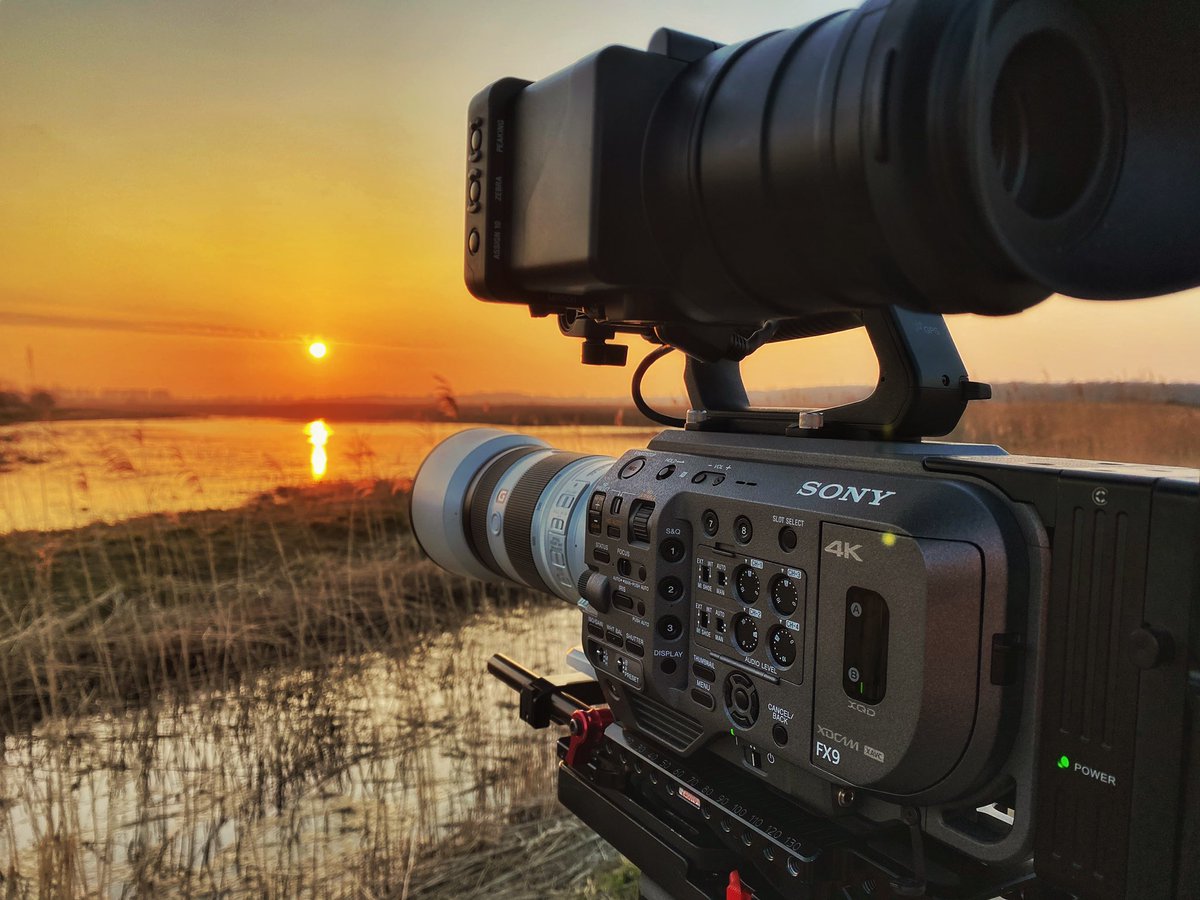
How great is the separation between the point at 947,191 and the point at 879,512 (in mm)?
310

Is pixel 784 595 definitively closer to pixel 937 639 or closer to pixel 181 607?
pixel 937 639

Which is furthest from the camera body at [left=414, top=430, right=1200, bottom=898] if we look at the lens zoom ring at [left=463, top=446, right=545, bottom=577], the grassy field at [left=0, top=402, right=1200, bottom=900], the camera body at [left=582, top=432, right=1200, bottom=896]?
the grassy field at [left=0, top=402, right=1200, bottom=900]

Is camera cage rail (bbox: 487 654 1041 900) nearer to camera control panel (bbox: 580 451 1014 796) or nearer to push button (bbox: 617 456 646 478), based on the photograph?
camera control panel (bbox: 580 451 1014 796)

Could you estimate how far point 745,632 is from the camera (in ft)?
2.86

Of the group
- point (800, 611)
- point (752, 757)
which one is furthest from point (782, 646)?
point (752, 757)

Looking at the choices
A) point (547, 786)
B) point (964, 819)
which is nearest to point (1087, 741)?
point (964, 819)

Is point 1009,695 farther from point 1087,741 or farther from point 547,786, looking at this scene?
point 547,786

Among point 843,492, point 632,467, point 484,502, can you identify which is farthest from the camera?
point 484,502

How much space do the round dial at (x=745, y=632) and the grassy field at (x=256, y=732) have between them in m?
1.46

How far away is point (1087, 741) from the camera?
639mm

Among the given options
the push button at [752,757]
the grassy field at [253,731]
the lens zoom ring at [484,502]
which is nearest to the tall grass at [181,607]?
the grassy field at [253,731]

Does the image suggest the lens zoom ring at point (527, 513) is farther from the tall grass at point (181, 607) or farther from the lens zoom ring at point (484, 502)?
the tall grass at point (181, 607)

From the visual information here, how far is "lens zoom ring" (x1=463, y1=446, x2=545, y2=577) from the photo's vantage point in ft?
5.27

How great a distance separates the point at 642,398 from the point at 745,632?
457 mm
